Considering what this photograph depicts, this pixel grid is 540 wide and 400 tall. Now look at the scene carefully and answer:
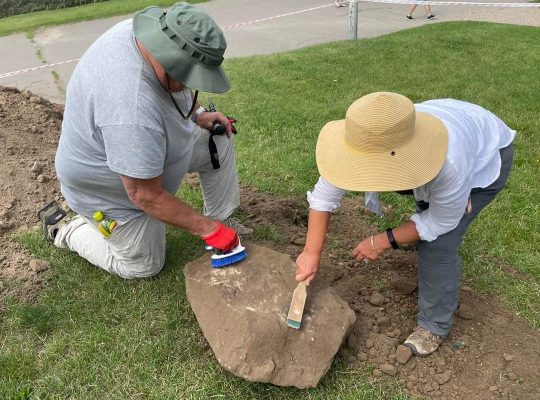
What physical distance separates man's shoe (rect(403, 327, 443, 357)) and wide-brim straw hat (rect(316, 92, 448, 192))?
0.95 meters

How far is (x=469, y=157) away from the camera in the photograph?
2.17m

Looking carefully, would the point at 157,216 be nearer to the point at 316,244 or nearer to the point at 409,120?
the point at 316,244

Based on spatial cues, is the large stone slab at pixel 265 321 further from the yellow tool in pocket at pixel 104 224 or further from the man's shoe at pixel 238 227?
the man's shoe at pixel 238 227

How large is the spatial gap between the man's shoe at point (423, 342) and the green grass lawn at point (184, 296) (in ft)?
0.74

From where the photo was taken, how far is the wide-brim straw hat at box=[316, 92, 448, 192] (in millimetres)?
1876

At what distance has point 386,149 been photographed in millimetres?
1919

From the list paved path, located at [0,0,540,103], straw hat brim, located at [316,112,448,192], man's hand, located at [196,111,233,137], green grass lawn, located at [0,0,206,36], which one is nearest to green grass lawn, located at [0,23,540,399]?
man's hand, located at [196,111,233,137]

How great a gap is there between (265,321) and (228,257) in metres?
0.40

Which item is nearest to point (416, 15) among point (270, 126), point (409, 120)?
point (270, 126)

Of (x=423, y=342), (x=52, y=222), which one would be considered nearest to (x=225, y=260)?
(x=423, y=342)

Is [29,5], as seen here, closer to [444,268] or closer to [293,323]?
[293,323]

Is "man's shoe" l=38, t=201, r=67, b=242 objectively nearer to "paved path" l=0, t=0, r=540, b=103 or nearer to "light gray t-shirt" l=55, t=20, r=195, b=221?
"light gray t-shirt" l=55, t=20, r=195, b=221

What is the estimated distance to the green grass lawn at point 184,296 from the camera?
7.85ft

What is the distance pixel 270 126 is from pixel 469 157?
305cm
